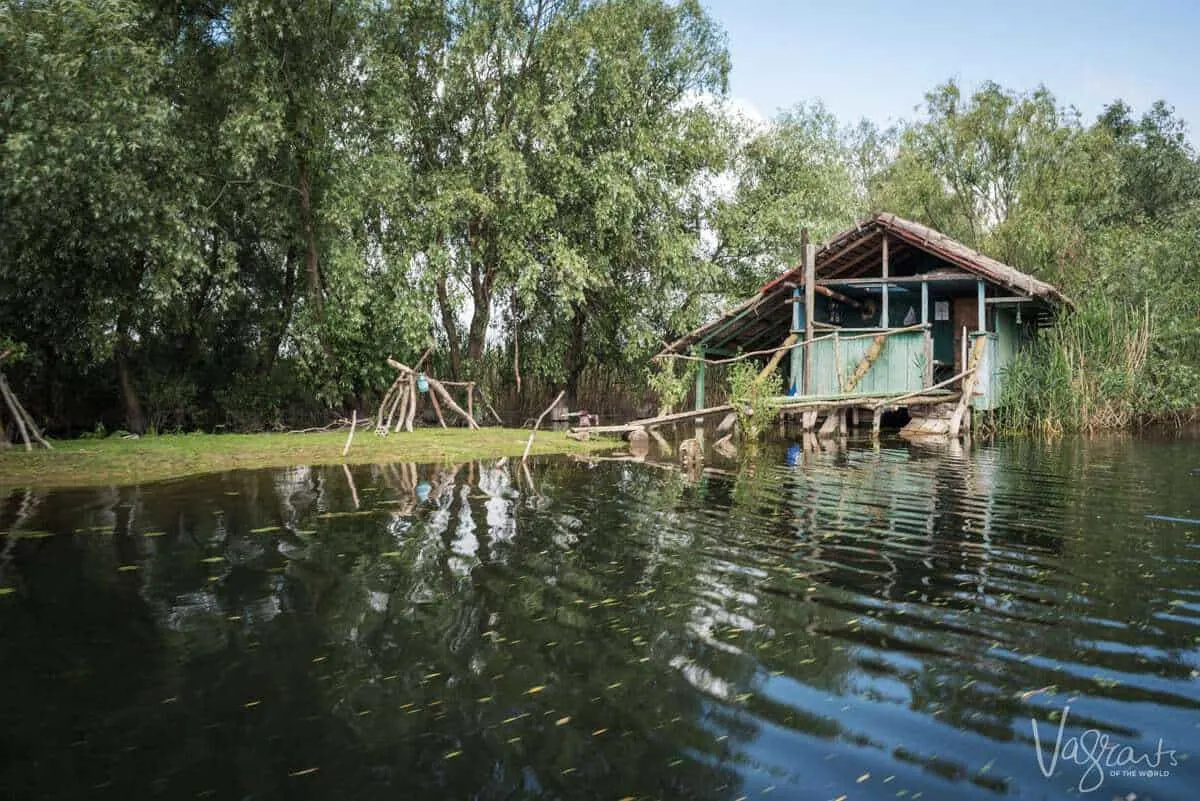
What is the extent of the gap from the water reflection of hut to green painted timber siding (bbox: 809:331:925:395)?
24mm

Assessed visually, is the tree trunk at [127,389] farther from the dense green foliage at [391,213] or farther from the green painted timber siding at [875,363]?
the green painted timber siding at [875,363]

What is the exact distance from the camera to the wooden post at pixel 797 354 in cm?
2172

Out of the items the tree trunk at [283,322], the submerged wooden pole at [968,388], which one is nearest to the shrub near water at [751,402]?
the submerged wooden pole at [968,388]

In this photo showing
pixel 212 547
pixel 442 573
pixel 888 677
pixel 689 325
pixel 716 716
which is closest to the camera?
pixel 716 716

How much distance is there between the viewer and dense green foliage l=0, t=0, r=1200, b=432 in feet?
52.9

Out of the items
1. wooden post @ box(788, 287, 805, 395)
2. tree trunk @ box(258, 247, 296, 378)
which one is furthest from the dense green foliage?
wooden post @ box(788, 287, 805, 395)

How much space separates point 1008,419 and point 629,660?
19.4 m

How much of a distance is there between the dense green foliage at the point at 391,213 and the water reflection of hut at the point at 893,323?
148cm

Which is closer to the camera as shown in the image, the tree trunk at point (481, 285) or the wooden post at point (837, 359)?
the wooden post at point (837, 359)

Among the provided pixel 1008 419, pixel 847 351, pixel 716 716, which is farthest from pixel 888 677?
pixel 1008 419

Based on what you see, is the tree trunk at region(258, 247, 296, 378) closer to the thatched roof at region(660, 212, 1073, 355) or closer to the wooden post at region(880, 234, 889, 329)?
the thatched roof at region(660, 212, 1073, 355)

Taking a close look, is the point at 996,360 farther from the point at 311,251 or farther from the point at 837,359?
the point at 311,251

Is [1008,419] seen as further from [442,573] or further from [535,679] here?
[535,679]

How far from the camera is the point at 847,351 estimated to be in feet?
69.4
